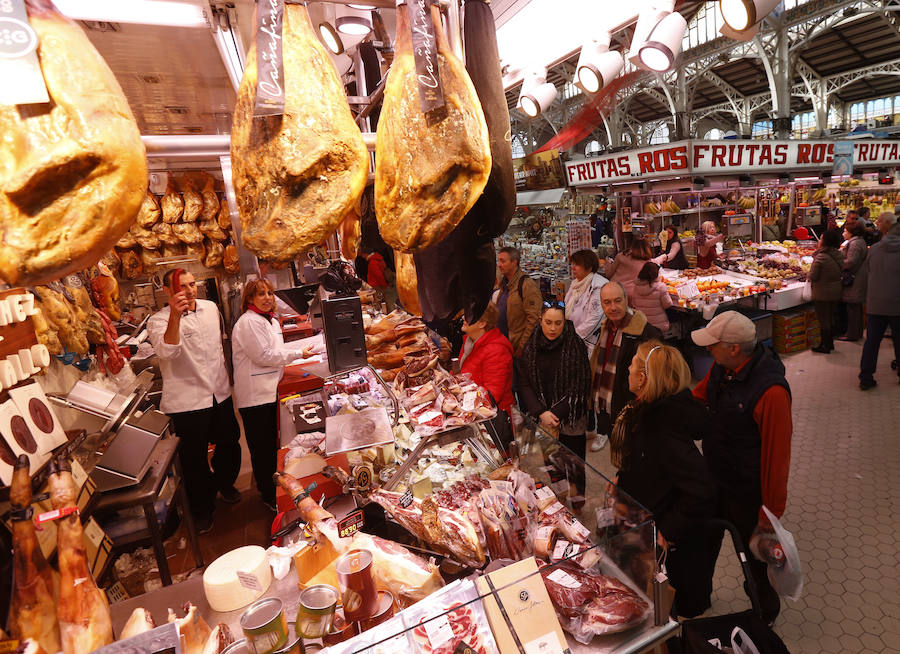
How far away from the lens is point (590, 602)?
158 centimetres

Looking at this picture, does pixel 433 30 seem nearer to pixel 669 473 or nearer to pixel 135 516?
pixel 669 473

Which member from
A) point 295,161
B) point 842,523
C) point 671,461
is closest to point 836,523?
point 842,523

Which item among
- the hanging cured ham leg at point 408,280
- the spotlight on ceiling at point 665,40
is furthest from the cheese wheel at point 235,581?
the spotlight on ceiling at point 665,40

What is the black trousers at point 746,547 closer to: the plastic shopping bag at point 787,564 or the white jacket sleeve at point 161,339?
the plastic shopping bag at point 787,564

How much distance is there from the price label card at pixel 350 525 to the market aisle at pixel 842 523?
245 cm

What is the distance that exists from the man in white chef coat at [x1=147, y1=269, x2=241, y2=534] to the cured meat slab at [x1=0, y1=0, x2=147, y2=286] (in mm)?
3049

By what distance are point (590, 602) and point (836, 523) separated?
3186 millimetres

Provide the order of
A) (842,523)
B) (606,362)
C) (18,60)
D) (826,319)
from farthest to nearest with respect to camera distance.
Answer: (826,319) → (606,362) → (842,523) → (18,60)

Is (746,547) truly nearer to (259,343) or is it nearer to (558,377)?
(558,377)

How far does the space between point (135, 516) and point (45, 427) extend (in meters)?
0.82

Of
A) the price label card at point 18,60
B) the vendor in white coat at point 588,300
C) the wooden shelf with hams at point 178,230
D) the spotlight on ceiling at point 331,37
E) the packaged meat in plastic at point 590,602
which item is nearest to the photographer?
the price label card at point 18,60

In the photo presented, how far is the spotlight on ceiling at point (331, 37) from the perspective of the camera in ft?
7.50

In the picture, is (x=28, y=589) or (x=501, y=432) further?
(x=501, y=432)

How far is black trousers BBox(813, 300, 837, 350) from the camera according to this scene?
710 centimetres
